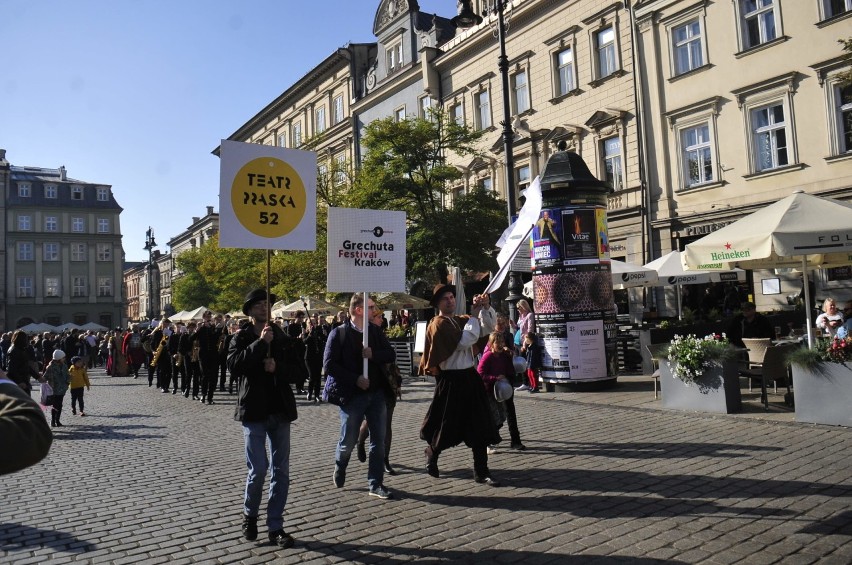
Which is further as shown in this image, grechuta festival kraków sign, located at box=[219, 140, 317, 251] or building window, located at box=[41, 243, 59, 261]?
building window, located at box=[41, 243, 59, 261]

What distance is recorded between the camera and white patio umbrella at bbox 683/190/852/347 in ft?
29.4

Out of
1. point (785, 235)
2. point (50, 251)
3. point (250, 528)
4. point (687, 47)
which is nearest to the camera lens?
point (250, 528)

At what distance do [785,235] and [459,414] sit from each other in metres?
5.41

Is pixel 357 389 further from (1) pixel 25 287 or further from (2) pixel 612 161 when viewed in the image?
(1) pixel 25 287

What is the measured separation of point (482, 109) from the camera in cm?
3180

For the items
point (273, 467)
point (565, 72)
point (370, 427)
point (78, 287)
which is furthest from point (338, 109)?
point (78, 287)

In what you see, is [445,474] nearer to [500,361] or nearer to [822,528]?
[500,361]

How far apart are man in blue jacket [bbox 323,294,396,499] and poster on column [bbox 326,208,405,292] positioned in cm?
36

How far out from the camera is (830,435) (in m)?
7.83

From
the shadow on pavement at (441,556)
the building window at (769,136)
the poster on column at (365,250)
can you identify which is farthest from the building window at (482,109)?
the shadow on pavement at (441,556)

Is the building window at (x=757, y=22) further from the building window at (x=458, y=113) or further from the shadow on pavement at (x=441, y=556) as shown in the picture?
the shadow on pavement at (x=441, y=556)

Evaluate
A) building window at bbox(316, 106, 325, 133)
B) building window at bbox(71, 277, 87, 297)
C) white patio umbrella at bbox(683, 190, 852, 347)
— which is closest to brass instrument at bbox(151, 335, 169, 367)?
white patio umbrella at bbox(683, 190, 852, 347)

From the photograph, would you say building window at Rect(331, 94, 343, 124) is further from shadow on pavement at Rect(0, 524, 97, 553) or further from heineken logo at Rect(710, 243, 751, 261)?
shadow on pavement at Rect(0, 524, 97, 553)

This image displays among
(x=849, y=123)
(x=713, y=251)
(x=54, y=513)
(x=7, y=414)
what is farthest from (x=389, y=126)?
(x=7, y=414)
